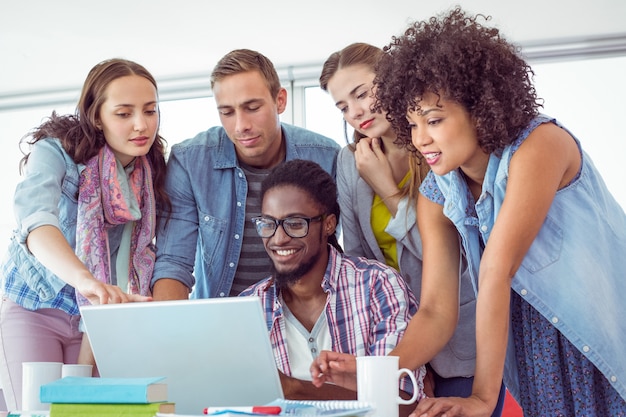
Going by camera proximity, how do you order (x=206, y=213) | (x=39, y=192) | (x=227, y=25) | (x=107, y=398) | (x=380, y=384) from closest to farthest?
1. (x=107, y=398)
2. (x=380, y=384)
3. (x=39, y=192)
4. (x=206, y=213)
5. (x=227, y=25)

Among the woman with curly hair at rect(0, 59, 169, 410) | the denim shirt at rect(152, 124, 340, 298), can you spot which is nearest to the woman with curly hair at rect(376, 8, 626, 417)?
the denim shirt at rect(152, 124, 340, 298)

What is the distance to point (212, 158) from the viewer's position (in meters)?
2.62

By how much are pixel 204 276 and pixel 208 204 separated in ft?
0.81

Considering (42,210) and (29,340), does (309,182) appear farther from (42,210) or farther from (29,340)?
(29,340)

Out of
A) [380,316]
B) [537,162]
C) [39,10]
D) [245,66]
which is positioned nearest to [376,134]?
[245,66]

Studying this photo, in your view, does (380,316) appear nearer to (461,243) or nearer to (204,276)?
(461,243)

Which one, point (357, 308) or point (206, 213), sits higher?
point (206, 213)

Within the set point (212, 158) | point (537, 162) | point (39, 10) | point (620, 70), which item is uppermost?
point (39, 10)

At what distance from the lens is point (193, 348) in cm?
135

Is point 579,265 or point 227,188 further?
point 227,188

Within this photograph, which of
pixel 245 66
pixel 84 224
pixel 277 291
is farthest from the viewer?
pixel 245 66

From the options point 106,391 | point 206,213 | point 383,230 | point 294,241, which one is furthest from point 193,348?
point 206,213

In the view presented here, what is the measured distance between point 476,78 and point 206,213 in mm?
1141

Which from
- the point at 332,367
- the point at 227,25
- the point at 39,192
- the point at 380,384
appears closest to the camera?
the point at 380,384
